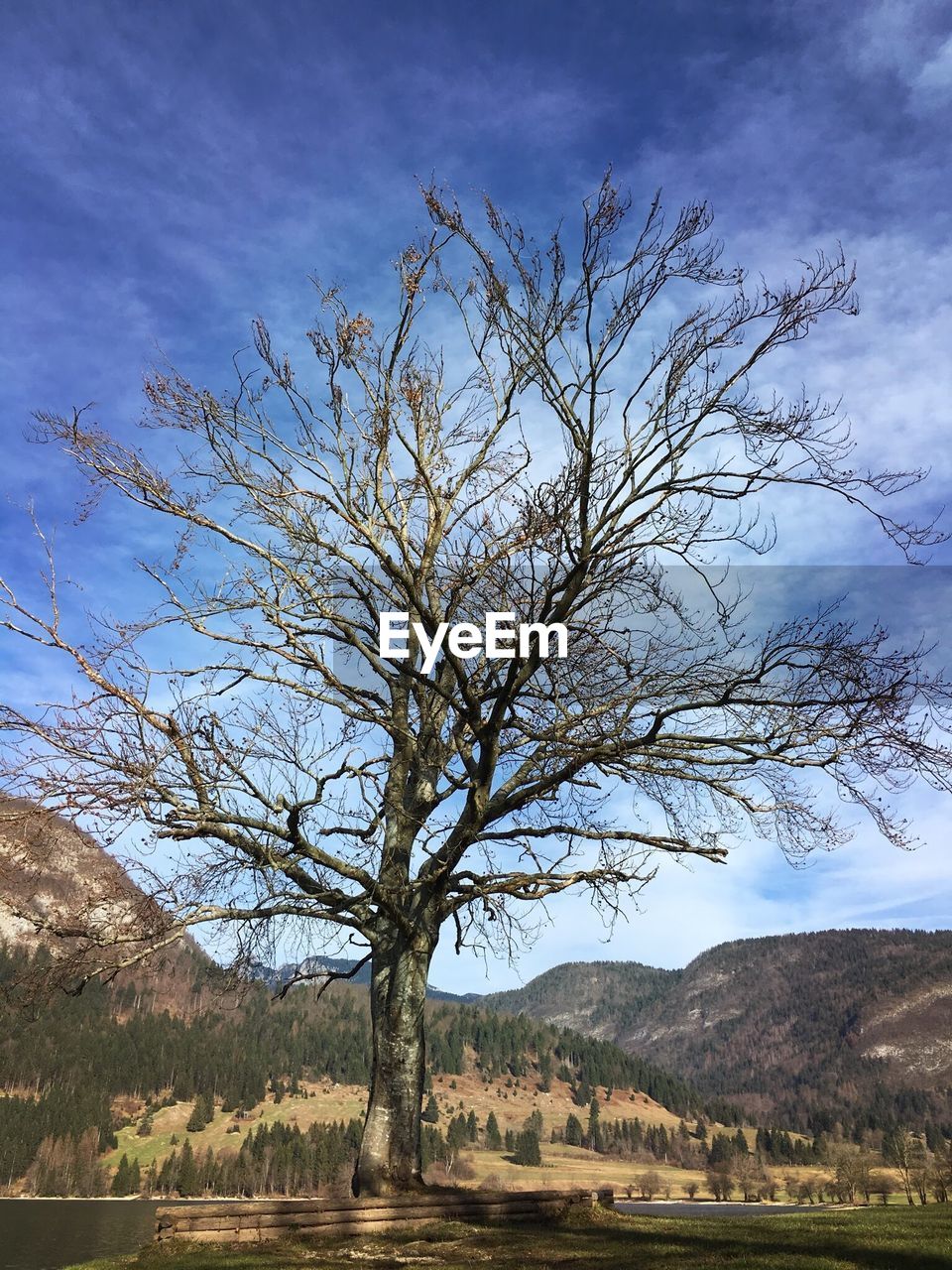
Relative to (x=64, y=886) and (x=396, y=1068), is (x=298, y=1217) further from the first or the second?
(x=64, y=886)

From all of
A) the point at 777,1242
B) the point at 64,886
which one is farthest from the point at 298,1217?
the point at 777,1242

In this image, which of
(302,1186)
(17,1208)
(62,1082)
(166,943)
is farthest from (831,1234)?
(62,1082)

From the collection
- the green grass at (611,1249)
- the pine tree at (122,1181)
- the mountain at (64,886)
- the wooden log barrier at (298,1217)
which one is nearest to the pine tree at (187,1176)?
the pine tree at (122,1181)

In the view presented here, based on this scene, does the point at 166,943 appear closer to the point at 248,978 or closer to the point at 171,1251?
the point at 248,978

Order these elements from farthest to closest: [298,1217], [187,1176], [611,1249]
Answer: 1. [187,1176]
2. [298,1217]
3. [611,1249]

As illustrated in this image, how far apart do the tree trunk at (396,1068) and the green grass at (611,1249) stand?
154 centimetres

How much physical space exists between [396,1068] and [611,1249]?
4407 millimetres

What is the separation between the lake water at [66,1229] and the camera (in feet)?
242

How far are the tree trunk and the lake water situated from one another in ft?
160

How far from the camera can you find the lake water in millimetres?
73688

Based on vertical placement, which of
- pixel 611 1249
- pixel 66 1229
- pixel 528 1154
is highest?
pixel 611 1249

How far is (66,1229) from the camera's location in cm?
10194

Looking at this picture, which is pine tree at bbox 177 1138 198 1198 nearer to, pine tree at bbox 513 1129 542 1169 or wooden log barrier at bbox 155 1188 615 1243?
pine tree at bbox 513 1129 542 1169

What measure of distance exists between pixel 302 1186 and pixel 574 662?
570ft
